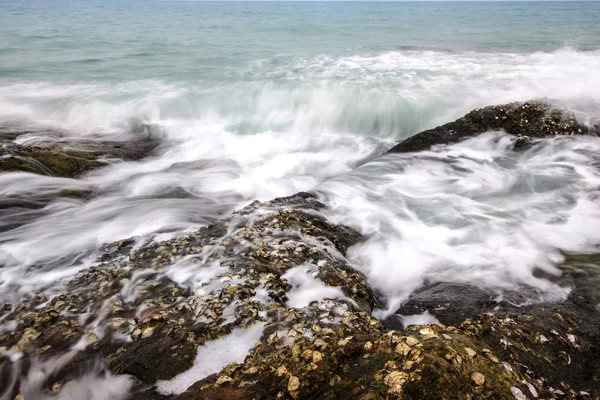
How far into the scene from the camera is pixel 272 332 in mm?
3061

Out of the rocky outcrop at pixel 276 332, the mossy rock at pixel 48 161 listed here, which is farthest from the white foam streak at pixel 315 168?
the rocky outcrop at pixel 276 332

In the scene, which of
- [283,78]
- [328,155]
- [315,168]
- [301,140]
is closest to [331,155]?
[328,155]

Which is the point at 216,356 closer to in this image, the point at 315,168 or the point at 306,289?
the point at 306,289

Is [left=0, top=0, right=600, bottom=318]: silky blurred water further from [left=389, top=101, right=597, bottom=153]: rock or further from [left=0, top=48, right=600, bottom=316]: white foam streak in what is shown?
[left=389, top=101, right=597, bottom=153]: rock

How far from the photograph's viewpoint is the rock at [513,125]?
820cm

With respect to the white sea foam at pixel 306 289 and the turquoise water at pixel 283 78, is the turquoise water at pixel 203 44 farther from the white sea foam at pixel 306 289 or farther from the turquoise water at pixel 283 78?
the white sea foam at pixel 306 289

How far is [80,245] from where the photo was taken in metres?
5.70

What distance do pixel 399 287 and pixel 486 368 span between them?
8.11 feet

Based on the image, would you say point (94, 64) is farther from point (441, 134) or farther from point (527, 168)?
point (527, 168)

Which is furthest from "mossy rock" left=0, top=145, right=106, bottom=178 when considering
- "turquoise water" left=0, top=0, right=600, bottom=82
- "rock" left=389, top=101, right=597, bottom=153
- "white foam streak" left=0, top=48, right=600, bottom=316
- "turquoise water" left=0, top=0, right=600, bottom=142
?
"turquoise water" left=0, top=0, right=600, bottom=82

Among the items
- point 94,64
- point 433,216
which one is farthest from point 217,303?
point 94,64

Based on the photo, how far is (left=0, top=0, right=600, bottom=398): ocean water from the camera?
5426 millimetres

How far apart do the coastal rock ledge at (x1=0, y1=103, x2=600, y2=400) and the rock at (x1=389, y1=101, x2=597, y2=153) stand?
390 centimetres

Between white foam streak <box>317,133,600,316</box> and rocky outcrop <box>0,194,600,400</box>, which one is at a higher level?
rocky outcrop <box>0,194,600,400</box>
